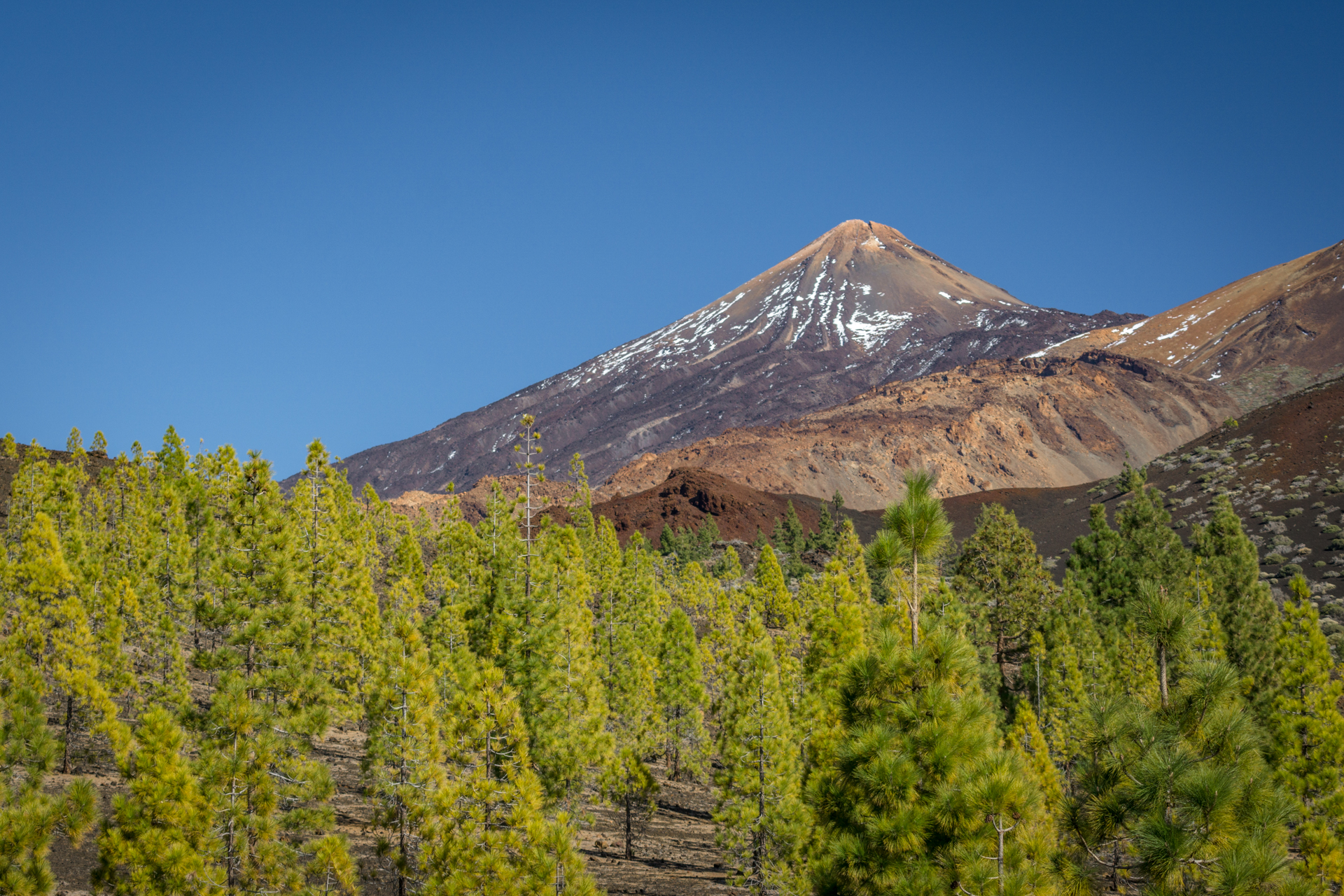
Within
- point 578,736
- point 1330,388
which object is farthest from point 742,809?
point 1330,388

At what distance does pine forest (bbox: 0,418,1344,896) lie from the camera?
9828 millimetres

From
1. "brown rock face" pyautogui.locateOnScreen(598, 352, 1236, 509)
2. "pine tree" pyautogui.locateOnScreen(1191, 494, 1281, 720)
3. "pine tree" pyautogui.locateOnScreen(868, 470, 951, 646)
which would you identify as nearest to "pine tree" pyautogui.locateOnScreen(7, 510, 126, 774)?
"pine tree" pyautogui.locateOnScreen(868, 470, 951, 646)

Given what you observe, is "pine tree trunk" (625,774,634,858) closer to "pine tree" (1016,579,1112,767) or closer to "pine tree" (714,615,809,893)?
"pine tree" (714,615,809,893)

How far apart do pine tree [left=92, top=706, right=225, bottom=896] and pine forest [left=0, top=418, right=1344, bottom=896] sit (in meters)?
0.05

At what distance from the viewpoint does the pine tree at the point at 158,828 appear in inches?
551

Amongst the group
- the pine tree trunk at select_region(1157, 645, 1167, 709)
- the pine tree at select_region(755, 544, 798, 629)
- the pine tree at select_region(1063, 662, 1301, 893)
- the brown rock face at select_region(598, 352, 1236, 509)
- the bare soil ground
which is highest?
the brown rock face at select_region(598, 352, 1236, 509)

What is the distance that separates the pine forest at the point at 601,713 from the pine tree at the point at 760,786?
0.27 ft

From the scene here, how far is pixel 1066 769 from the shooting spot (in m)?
34.2

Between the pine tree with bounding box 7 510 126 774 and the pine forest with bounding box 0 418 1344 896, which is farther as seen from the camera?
the pine tree with bounding box 7 510 126 774

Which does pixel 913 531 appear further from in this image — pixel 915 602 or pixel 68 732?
pixel 68 732

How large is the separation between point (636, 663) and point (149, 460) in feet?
120

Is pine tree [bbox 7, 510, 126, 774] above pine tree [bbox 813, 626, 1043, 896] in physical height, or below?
above

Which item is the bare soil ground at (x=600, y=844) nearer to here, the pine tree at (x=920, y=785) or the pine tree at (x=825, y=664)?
the pine tree at (x=825, y=664)

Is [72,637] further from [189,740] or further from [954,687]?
[954,687]
